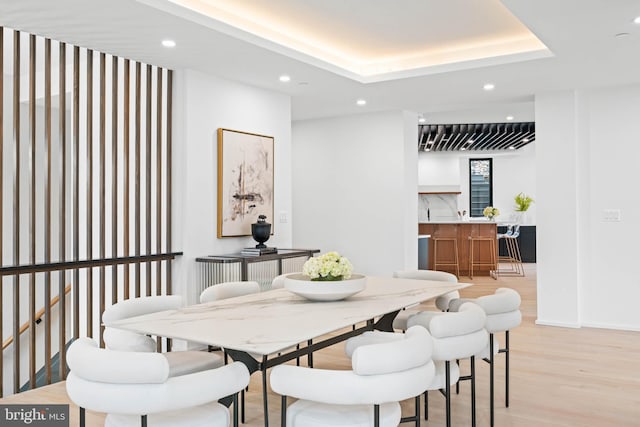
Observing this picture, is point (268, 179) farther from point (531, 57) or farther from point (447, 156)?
point (447, 156)

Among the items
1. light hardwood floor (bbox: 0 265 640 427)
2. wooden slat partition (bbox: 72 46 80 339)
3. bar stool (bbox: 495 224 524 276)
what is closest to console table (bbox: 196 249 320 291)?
light hardwood floor (bbox: 0 265 640 427)

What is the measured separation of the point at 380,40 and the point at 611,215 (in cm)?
306

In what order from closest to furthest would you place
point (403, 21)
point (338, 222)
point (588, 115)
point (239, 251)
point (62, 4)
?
point (62, 4), point (403, 21), point (239, 251), point (588, 115), point (338, 222)

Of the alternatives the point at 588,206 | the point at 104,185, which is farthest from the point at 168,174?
the point at 588,206

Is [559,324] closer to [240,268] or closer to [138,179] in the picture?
[240,268]

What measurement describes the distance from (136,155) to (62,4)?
1637 millimetres

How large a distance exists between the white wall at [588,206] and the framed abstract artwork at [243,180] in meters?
2.94

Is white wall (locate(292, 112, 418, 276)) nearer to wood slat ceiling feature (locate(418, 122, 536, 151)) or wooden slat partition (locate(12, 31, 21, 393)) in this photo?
wood slat ceiling feature (locate(418, 122, 536, 151))

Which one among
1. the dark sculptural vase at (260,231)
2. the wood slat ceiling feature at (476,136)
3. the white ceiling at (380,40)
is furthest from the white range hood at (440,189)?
the dark sculptural vase at (260,231)

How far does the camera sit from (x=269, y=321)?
2.68 metres

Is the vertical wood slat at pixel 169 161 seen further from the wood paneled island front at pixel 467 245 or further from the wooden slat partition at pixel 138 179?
the wood paneled island front at pixel 467 245

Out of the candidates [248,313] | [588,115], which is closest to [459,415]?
[248,313]

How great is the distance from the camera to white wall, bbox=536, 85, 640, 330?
580 cm

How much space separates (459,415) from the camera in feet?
11.5
